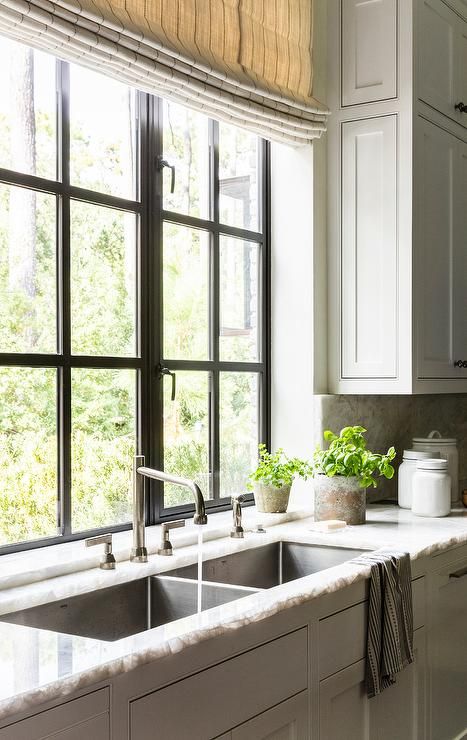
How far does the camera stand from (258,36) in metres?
2.95

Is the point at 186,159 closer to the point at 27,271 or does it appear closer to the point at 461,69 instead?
the point at 27,271

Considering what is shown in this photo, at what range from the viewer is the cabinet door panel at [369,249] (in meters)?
3.15

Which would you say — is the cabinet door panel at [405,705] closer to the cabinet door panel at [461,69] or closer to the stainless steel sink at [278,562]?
the stainless steel sink at [278,562]

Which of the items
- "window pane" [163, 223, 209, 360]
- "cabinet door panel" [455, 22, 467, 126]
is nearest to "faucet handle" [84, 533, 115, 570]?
"window pane" [163, 223, 209, 360]

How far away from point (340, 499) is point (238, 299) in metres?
0.80

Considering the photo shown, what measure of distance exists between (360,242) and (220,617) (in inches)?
70.6

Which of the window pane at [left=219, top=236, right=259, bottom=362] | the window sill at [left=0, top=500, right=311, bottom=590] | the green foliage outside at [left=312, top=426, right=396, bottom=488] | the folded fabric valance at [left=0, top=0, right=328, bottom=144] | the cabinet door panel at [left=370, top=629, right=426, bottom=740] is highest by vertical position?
the folded fabric valance at [left=0, top=0, right=328, bottom=144]

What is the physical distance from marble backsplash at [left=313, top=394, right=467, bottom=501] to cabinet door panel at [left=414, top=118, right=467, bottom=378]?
32 centimetres

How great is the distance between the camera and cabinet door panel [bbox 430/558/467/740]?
8.84 feet

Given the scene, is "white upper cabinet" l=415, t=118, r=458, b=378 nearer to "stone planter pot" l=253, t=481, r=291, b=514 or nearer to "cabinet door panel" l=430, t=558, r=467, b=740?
"stone planter pot" l=253, t=481, r=291, b=514

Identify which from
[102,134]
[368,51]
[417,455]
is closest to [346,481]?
[417,455]

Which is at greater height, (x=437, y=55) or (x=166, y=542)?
(x=437, y=55)

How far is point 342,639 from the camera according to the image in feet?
7.25

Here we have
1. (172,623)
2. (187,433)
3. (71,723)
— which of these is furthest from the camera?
(187,433)
